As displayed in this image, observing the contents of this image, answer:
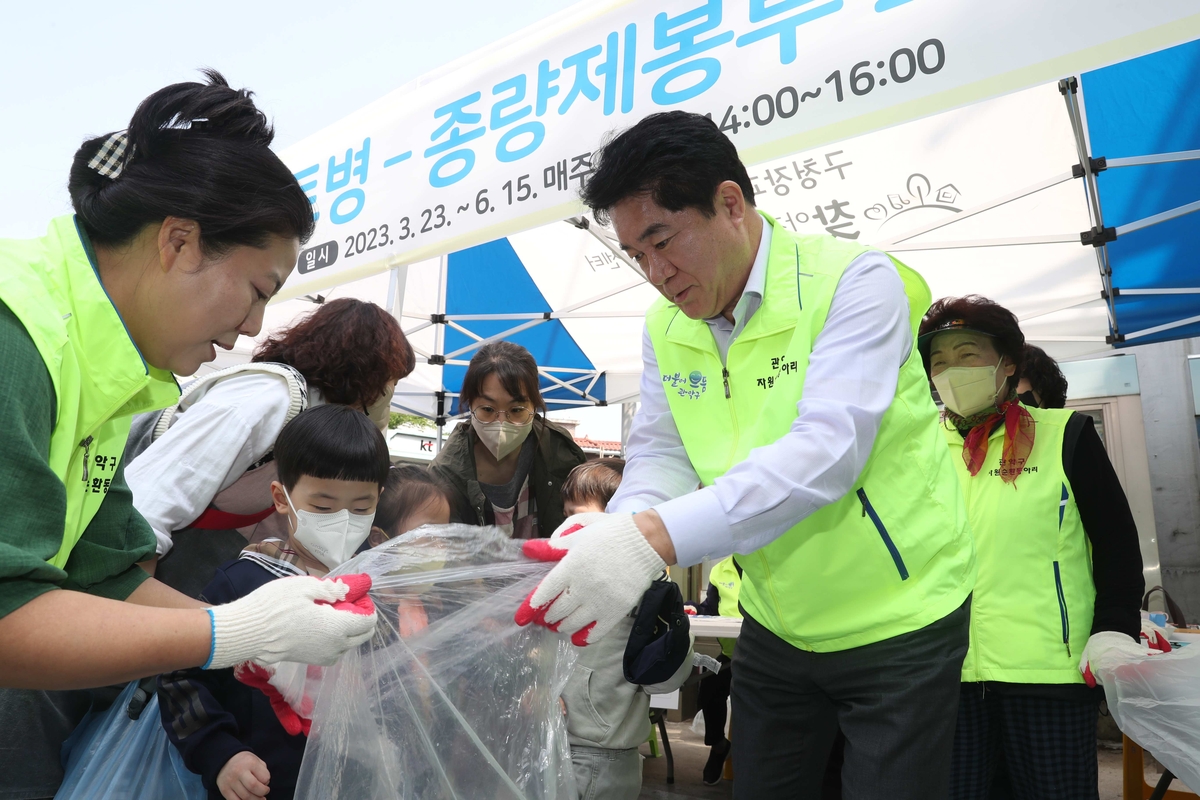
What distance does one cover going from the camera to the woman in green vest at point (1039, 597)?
213 cm

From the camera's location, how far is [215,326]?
1.18 meters

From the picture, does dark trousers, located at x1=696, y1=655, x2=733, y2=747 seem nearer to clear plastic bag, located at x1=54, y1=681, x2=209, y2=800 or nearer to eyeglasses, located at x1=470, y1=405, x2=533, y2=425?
eyeglasses, located at x1=470, y1=405, x2=533, y2=425

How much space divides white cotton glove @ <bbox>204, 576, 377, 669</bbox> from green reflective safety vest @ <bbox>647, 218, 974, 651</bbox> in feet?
2.44

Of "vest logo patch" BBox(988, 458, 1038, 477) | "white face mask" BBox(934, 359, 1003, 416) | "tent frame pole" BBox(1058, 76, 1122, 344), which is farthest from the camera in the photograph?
"tent frame pole" BBox(1058, 76, 1122, 344)

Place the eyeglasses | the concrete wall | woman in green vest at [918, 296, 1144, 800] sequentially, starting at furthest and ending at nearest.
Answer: the concrete wall < the eyeglasses < woman in green vest at [918, 296, 1144, 800]

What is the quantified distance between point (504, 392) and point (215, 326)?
197cm

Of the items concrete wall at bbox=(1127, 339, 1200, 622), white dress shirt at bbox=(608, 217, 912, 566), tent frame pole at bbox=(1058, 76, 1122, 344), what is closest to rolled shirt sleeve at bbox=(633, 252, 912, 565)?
white dress shirt at bbox=(608, 217, 912, 566)

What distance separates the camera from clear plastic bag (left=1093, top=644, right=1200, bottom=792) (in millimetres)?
1825

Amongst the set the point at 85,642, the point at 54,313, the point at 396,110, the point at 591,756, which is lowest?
the point at 591,756

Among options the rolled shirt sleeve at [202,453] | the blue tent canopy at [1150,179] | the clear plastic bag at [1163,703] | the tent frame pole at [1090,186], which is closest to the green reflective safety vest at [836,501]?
the clear plastic bag at [1163,703]

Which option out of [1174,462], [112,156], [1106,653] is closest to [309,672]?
[112,156]

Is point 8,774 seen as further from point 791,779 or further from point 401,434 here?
point 401,434

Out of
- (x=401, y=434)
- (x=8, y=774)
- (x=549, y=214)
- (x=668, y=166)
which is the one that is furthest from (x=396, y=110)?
(x=401, y=434)

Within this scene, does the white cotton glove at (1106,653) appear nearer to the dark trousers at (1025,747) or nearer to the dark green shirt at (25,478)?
the dark trousers at (1025,747)
